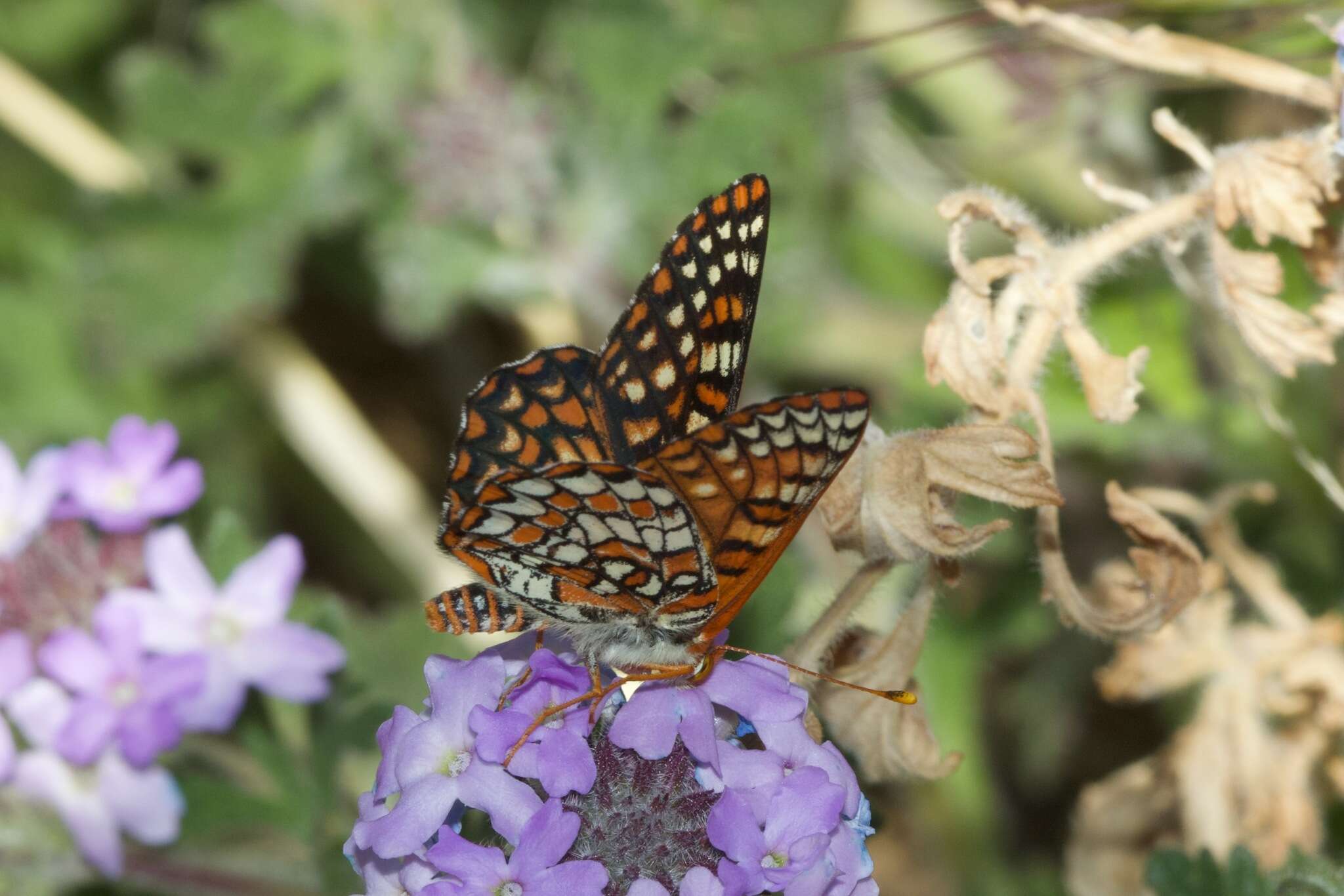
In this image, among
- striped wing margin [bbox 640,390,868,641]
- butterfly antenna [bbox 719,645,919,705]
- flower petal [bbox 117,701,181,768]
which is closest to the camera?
striped wing margin [bbox 640,390,868,641]

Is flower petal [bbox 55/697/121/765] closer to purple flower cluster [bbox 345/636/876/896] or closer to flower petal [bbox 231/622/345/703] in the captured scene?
flower petal [bbox 231/622/345/703]

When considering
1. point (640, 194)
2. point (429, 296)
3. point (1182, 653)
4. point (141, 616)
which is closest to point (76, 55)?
point (429, 296)

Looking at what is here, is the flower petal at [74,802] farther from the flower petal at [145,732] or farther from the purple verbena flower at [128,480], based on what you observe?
the purple verbena flower at [128,480]

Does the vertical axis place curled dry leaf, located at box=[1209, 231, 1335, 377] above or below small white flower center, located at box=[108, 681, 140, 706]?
above

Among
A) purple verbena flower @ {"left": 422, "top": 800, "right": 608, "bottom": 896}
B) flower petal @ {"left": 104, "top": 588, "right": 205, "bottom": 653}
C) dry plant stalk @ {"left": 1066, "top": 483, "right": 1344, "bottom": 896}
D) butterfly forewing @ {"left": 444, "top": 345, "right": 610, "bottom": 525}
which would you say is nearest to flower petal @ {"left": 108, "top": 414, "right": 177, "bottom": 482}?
flower petal @ {"left": 104, "top": 588, "right": 205, "bottom": 653}

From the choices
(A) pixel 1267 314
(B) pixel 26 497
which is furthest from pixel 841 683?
(B) pixel 26 497

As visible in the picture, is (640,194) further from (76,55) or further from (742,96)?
(76,55)
